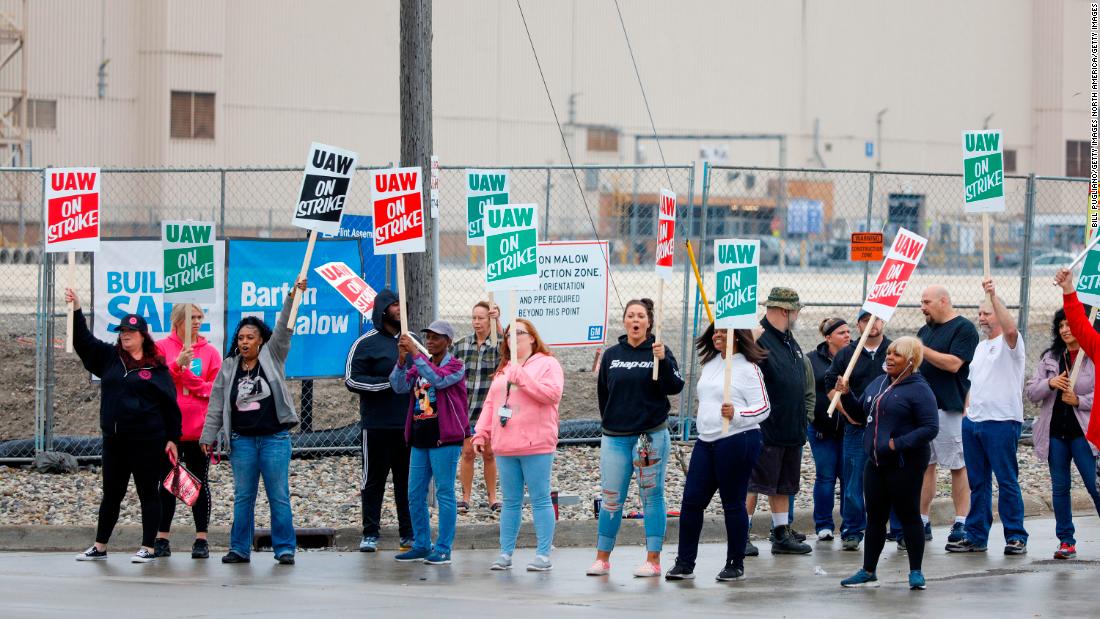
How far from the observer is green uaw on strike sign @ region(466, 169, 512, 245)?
40.8 ft

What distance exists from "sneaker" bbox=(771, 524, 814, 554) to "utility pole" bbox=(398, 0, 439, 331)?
10.9 ft

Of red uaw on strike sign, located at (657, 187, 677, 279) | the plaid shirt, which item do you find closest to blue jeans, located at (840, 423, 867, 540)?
red uaw on strike sign, located at (657, 187, 677, 279)

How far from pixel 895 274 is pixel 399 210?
3.62 metres

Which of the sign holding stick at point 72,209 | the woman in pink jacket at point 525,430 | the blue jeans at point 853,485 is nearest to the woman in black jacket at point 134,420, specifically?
the sign holding stick at point 72,209

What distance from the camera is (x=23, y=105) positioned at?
4578cm

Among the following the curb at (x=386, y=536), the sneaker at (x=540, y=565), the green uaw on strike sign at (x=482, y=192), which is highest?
the green uaw on strike sign at (x=482, y=192)

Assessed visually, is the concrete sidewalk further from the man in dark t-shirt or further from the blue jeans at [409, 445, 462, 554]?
the man in dark t-shirt

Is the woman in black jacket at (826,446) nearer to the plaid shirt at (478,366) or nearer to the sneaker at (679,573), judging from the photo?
the sneaker at (679,573)

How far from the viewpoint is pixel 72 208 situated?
38.4 feet

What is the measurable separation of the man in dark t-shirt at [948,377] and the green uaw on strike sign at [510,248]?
2.77m

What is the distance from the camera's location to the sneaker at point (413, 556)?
35.6ft

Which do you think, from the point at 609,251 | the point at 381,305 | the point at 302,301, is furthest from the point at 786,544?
the point at 609,251

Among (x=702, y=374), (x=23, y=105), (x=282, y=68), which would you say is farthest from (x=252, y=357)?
(x=282, y=68)

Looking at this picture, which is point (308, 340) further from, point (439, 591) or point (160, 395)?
point (439, 591)
